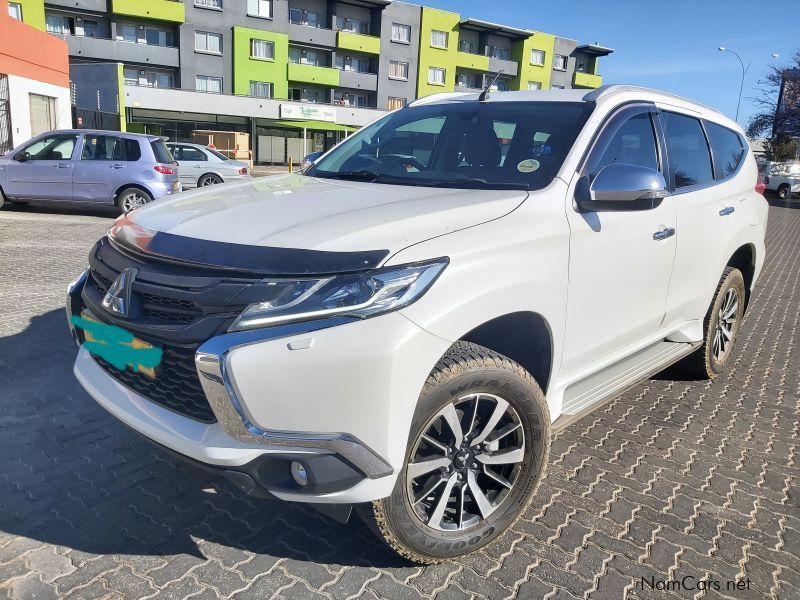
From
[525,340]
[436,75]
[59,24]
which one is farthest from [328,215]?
[436,75]

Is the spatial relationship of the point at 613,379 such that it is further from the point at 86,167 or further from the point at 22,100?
the point at 22,100

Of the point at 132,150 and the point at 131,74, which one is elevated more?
the point at 131,74

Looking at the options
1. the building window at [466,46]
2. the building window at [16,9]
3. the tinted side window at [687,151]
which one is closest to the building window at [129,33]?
the building window at [16,9]

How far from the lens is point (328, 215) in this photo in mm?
2404

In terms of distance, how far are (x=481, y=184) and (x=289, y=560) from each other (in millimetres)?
1845

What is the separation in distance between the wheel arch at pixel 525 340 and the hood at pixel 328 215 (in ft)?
1.49

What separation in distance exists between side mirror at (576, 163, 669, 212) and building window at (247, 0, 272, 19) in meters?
47.8

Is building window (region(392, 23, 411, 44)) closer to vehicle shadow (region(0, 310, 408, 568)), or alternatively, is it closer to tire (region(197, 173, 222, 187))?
tire (region(197, 173, 222, 187))

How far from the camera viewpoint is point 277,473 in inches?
81.9

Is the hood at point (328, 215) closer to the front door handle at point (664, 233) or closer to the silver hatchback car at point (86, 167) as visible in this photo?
the front door handle at point (664, 233)

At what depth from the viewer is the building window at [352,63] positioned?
50500 mm

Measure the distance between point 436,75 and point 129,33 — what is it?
948 inches

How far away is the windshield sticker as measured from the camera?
9.75 feet

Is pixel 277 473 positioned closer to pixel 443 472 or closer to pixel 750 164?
pixel 443 472
